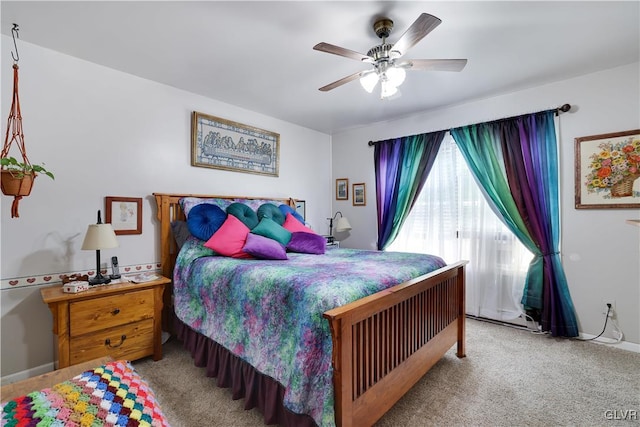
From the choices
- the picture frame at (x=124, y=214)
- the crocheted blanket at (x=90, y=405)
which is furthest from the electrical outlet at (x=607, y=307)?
the picture frame at (x=124, y=214)

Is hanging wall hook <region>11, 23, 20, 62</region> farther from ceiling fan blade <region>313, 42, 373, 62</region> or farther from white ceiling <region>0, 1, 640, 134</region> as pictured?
ceiling fan blade <region>313, 42, 373, 62</region>

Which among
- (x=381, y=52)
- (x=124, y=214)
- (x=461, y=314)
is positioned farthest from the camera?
(x=124, y=214)

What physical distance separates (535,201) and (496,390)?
1914 mm

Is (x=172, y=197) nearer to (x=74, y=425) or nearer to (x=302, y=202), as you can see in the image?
(x=302, y=202)

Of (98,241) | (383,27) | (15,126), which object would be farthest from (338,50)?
(15,126)

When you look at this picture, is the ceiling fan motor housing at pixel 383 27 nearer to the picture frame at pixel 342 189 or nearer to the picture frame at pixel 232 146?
the picture frame at pixel 232 146

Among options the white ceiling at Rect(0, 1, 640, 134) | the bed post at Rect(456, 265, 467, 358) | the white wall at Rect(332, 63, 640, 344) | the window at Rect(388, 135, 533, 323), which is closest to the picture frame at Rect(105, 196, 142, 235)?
the white ceiling at Rect(0, 1, 640, 134)

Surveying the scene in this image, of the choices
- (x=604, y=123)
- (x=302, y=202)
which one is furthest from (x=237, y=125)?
(x=604, y=123)

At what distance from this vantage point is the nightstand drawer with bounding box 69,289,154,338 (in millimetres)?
2055

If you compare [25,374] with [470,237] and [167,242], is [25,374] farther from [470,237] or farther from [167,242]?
[470,237]

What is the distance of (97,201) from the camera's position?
2.52 meters

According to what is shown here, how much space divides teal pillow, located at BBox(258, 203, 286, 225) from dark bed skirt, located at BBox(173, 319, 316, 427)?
133cm

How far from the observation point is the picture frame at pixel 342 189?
4.68 m

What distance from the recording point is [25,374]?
2.18m
